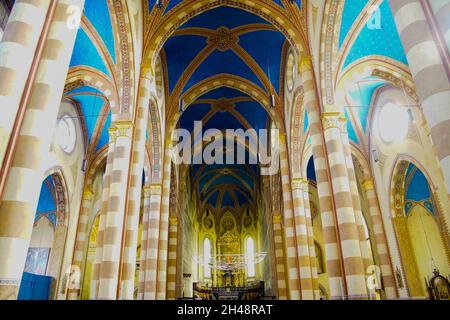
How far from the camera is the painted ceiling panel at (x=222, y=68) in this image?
49.2 ft

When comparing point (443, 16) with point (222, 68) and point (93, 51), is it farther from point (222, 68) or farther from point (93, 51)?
point (222, 68)

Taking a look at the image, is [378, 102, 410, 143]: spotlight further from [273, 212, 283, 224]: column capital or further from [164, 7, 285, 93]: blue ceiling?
[273, 212, 283, 224]: column capital

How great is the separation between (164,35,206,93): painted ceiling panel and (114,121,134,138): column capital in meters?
6.06

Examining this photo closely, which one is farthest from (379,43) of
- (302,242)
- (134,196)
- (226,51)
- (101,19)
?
(134,196)

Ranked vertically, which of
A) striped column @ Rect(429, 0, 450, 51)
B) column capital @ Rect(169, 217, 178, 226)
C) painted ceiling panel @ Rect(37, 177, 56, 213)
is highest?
painted ceiling panel @ Rect(37, 177, 56, 213)

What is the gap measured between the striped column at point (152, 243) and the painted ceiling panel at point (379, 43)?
928cm

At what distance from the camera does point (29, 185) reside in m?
3.80

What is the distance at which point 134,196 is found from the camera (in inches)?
340

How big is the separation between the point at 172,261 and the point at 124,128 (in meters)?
10.9

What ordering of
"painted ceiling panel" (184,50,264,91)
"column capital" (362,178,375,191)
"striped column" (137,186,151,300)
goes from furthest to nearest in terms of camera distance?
"column capital" (362,178,375,191) < "painted ceiling panel" (184,50,264,91) < "striped column" (137,186,151,300)

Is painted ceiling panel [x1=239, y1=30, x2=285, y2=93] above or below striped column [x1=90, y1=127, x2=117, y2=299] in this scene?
above

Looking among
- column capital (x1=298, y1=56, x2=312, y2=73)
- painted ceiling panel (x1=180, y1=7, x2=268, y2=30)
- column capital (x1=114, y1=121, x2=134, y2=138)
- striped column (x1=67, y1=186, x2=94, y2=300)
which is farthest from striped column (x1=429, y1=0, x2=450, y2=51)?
striped column (x1=67, y1=186, x2=94, y2=300)

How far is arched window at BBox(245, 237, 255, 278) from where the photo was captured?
31.4m
